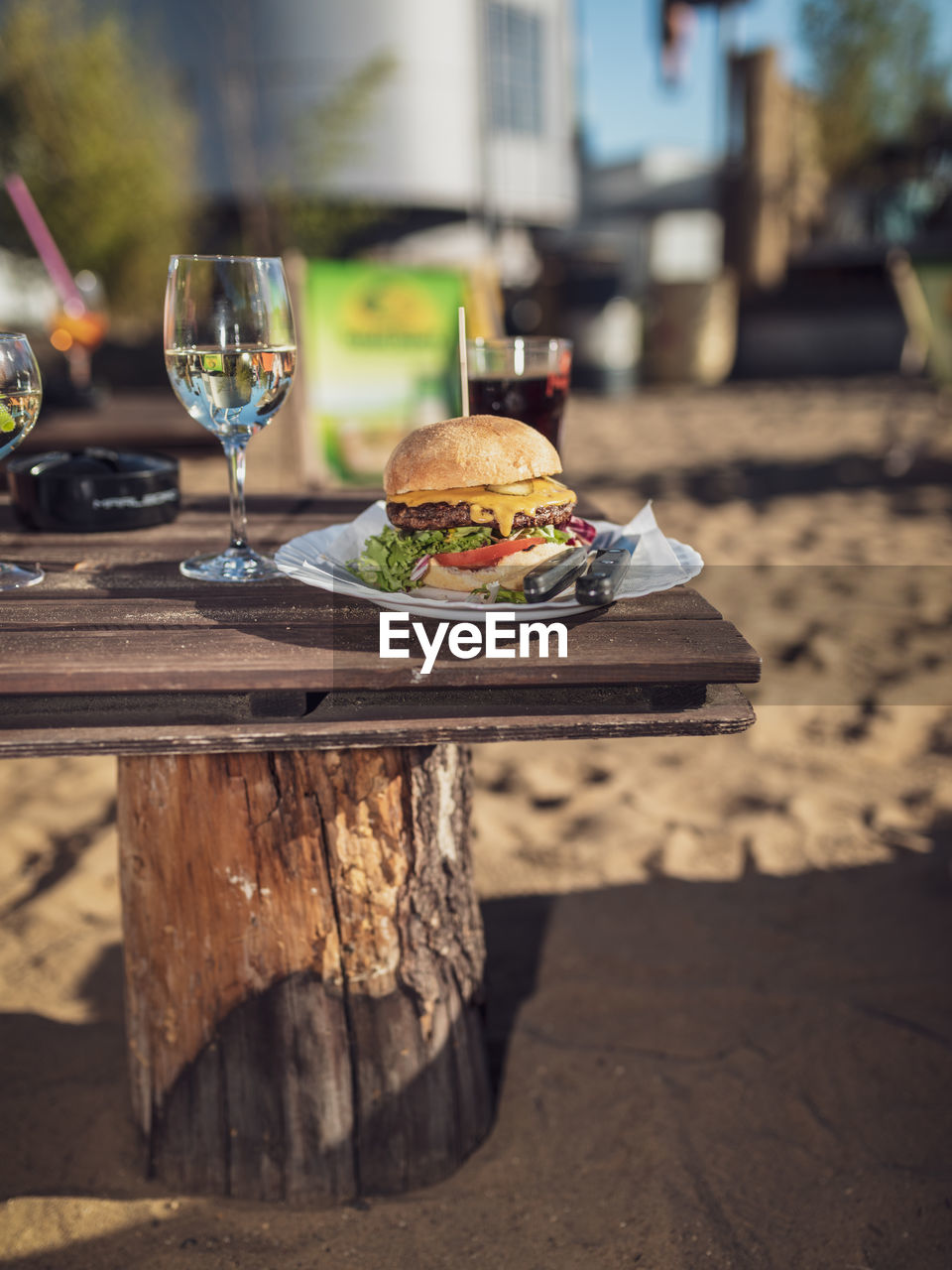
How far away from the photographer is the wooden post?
1566mm

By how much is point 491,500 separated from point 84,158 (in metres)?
15.5

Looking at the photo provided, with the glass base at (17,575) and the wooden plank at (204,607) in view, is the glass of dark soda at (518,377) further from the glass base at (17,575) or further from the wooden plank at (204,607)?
the glass base at (17,575)

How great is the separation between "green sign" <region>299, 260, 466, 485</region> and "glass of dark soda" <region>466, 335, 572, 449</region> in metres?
3.78

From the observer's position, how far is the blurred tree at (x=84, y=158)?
571 inches

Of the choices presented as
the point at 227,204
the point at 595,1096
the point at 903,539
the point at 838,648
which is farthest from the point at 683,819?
the point at 227,204

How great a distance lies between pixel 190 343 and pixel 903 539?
4.68 metres

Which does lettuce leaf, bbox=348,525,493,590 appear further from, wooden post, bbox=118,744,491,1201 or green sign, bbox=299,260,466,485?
green sign, bbox=299,260,466,485

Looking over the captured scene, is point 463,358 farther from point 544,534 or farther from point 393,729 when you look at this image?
point 393,729

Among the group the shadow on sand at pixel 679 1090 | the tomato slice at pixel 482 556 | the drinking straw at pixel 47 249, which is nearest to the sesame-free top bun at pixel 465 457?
the tomato slice at pixel 482 556

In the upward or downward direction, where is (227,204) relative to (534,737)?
upward

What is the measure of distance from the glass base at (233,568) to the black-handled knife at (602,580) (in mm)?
458

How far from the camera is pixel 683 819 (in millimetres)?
2867

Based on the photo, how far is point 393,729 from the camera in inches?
43.8

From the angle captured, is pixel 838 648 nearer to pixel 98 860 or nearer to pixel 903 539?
pixel 903 539
